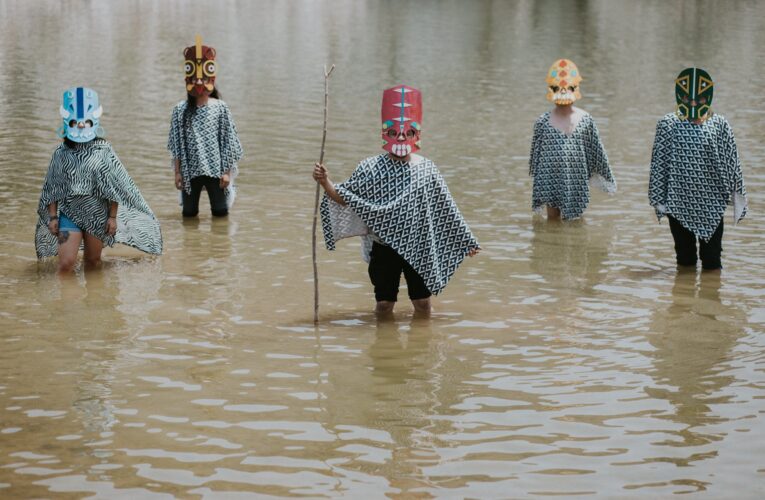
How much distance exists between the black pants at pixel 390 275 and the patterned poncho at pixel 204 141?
3865 mm

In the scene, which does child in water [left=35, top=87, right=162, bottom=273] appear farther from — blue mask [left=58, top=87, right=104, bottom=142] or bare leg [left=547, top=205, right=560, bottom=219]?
bare leg [left=547, top=205, right=560, bottom=219]

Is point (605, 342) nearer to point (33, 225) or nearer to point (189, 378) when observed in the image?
point (189, 378)

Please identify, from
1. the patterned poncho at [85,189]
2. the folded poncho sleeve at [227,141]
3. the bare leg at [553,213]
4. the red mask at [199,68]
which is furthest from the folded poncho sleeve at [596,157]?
the patterned poncho at [85,189]

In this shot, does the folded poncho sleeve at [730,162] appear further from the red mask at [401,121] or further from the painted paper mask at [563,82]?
the red mask at [401,121]

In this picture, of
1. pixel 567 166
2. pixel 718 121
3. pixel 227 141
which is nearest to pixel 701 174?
pixel 718 121

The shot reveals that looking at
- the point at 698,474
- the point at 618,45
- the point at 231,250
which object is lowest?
the point at 698,474

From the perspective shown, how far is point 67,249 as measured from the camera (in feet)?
34.5

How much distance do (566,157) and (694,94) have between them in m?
2.47

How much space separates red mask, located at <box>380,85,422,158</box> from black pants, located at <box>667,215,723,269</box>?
2947 mm

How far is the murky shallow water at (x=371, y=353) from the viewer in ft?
21.1

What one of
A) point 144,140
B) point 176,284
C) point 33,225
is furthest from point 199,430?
point 144,140

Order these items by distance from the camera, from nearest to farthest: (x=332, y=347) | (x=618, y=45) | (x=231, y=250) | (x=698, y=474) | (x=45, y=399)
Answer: (x=698, y=474), (x=45, y=399), (x=332, y=347), (x=231, y=250), (x=618, y=45)

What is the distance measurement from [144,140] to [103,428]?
11.6 m

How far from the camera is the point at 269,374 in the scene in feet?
26.0
